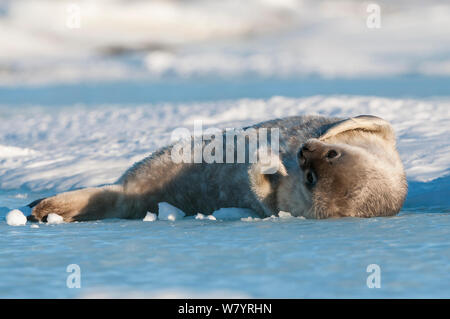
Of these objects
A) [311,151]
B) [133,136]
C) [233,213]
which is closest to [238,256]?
[311,151]

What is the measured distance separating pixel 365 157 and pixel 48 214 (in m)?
2.43

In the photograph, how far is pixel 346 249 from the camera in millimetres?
2863

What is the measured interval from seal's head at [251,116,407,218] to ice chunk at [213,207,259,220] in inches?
11.4

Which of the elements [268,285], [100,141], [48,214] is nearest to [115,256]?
[268,285]

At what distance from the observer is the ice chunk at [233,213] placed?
4.23 meters

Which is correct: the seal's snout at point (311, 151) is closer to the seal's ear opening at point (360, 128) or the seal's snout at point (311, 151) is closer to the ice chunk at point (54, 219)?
the seal's ear opening at point (360, 128)

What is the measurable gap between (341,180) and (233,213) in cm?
102

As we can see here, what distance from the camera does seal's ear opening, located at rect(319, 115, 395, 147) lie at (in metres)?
4.05

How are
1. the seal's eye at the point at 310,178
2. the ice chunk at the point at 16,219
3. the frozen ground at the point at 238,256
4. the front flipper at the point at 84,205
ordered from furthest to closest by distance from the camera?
1. the front flipper at the point at 84,205
2. the ice chunk at the point at 16,219
3. the seal's eye at the point at 310,178
4. the frozen ground at the point at 238,256

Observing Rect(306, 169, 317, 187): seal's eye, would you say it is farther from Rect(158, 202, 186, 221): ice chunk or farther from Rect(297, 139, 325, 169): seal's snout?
Rect(158, 202, 186, 221): ice chunk

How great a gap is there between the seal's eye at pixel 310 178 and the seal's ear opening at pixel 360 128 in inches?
16.7

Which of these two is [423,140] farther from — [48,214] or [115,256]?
[115,256]

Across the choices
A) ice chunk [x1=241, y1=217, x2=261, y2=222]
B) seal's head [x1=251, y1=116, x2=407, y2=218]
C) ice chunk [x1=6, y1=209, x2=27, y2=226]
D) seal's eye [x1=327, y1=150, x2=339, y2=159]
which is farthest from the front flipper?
seal's eye [x1=327, y1=150, x2=339, y2=159]

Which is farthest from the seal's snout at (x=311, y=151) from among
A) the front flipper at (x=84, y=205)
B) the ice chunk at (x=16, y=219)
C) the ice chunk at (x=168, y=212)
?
the ice chunk at (x=16, y=219)
